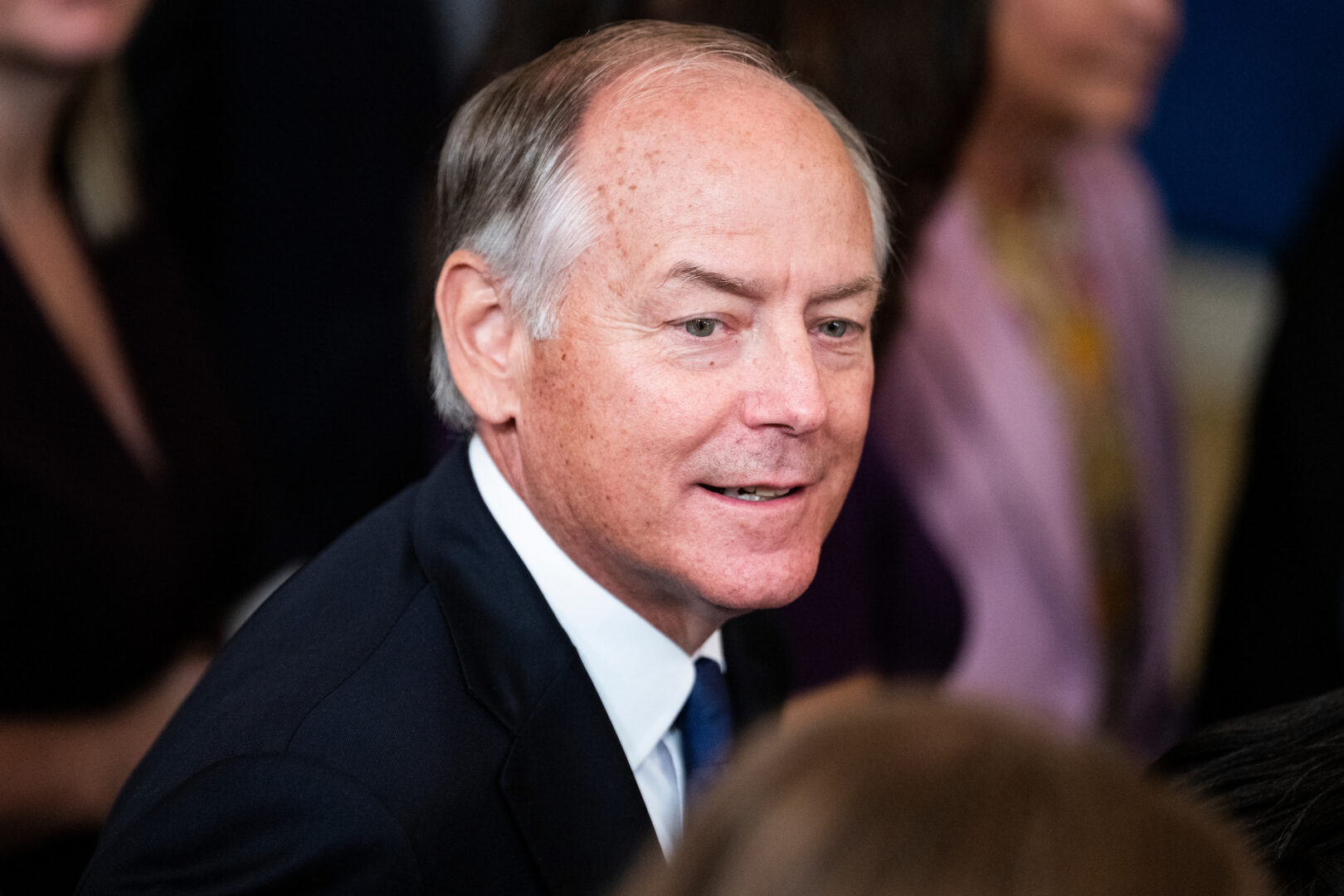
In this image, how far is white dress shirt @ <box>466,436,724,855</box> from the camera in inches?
47.9

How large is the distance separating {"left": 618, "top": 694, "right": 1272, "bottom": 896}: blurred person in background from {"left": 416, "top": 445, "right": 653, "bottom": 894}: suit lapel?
45 cm

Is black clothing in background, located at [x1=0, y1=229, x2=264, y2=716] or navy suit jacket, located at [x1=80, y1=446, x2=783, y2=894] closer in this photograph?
navy suit jacket, located at [x1=80, y1=446, x2=783, y2=894]

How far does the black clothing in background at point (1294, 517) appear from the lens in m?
2.48

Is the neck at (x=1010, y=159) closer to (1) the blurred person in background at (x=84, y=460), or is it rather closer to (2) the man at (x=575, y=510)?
(2) the man at (x=575, y=510)

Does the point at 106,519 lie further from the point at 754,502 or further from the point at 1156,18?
the point at 1156,18

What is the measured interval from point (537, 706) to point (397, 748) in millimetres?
134

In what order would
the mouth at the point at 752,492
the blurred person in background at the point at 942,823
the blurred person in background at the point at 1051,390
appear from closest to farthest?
the blurred person in background at the point at 942,823
the mouth at the point at 752,492
the blurred person in background at the point at 1051,390

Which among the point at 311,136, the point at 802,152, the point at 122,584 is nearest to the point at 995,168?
the point at 311,136

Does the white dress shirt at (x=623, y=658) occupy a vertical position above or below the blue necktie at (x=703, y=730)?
above

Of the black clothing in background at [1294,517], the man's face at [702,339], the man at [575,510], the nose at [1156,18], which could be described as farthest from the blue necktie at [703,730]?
the nose at [1156,18]

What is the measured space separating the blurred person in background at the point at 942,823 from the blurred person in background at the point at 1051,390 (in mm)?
1656

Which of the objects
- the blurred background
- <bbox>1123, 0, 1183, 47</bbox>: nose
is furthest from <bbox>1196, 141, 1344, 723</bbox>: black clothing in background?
<bbox>1123, 0, 1183, 47</bbox>: nose

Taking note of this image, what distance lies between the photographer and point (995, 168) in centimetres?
242

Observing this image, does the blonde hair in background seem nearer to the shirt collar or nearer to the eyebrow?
the shirt collar
